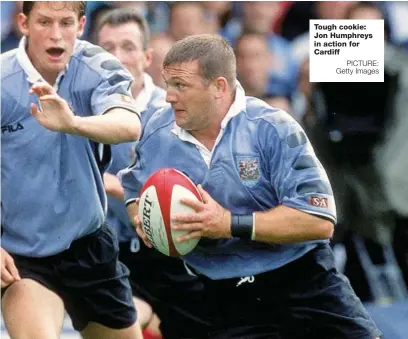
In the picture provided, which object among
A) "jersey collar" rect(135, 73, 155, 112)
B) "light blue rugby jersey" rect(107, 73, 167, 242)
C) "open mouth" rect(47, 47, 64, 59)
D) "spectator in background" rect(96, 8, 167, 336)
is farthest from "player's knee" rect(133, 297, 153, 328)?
"open mouth" rect(47, 47, 64, 59)

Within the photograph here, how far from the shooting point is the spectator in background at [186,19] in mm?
7648

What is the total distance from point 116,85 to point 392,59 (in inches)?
94.0

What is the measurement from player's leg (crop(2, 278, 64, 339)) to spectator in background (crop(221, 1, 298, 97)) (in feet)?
8.49

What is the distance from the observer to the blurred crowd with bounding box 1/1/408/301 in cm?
746

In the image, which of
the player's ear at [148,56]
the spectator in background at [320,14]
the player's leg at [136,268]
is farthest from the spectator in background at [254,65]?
the player's leg at [136,268]

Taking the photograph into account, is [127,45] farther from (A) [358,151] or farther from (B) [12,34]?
(A) [358,151]

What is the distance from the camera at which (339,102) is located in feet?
24.1

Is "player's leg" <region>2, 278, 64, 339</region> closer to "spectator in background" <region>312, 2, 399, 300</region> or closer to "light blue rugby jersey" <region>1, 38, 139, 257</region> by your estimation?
"light blue rugby jersey" <region>1, 38, 139, 257</region>

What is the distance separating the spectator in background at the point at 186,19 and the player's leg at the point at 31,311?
8.29 ft

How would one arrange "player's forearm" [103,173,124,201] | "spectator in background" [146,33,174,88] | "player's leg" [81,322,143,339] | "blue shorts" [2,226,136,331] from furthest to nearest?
"spectator in background" [146,33,174,88], "player's forearm" [103,173,124,201], "player's leg" [81,322,143,339], "blue shorts" [2,226,136,331]

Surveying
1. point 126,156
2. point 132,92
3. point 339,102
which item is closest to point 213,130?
point 126,156

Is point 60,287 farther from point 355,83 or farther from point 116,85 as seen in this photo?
point 355,83

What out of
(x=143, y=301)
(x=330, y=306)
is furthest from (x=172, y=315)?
(x=330, y=306)

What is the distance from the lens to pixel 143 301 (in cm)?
683
